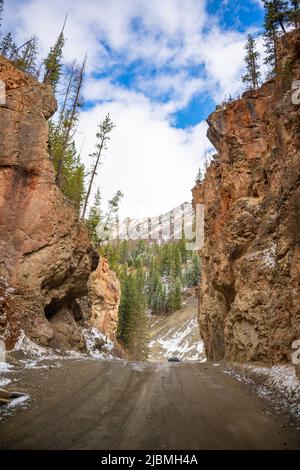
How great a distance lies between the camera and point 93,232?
36.4m

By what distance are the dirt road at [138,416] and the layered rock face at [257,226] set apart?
209 inches

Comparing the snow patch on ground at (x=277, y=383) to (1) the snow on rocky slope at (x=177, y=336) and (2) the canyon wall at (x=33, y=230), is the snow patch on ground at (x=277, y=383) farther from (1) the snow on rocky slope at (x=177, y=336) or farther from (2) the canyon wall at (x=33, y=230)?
(1) the snow on rocky slope at (x=177, y=336)

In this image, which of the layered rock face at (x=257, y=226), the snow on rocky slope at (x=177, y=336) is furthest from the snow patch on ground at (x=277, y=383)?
the snow on rocky slope at (x=177, y=336)

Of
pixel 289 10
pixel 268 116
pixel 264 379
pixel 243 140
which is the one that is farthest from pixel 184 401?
pixel 289 10

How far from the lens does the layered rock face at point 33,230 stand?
1861 centimetres

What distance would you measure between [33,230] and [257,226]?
14.6 m

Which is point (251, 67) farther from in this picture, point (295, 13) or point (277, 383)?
point (277, 383)

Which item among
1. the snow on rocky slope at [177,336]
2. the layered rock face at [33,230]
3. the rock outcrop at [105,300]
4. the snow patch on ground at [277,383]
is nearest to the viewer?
the snow patch on ground at [277,383]

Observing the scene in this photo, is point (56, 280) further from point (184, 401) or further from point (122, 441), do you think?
point (122, 441)

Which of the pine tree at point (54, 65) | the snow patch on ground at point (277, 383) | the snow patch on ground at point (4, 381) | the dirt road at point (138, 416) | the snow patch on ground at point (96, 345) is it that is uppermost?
the pine tree at point (54, 65)

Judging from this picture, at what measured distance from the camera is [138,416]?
25.5 ft

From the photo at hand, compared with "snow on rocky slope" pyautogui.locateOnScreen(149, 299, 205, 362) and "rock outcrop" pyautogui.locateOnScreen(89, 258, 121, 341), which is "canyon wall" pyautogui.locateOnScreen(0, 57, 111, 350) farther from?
"snow on rocky slope" pyautogui.locateOnScreen(149, 299, 205, 362)

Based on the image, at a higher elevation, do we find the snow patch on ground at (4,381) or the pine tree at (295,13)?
the pine tree at (295,13)
